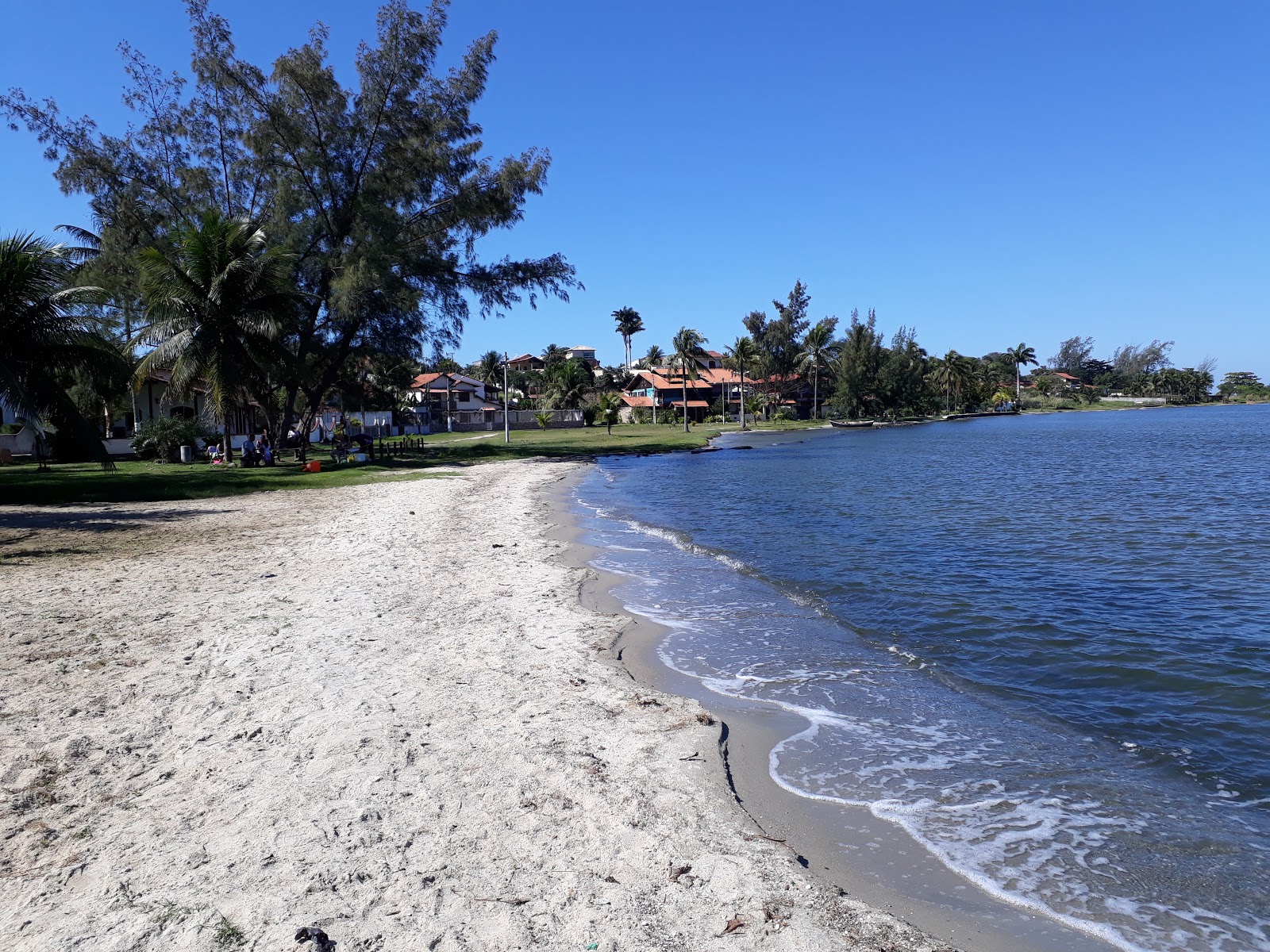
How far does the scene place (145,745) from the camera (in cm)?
553

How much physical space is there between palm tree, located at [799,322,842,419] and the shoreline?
321 ft

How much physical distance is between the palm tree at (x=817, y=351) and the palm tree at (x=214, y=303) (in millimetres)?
80543

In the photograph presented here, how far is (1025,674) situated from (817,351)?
317 ft

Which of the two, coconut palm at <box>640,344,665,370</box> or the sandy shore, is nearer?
the sandy shore

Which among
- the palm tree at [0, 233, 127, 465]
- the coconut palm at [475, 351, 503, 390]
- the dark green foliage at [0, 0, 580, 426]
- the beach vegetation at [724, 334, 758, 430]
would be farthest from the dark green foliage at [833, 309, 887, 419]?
the palm tree at [0, 233, 127, 465]

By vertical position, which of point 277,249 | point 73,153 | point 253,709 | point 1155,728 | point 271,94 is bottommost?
point 1155,728

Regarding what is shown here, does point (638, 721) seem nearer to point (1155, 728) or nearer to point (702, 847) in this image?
point (702, 847)

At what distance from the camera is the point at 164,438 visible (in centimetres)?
3238

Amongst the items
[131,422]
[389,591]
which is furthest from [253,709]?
[131,422]

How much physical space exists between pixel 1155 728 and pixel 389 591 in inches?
340

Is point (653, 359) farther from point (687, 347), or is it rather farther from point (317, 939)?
point (317, 939)

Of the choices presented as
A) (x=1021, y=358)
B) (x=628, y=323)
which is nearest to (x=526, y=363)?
(x=628, y=323)

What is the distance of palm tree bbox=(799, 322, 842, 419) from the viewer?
3974 inches

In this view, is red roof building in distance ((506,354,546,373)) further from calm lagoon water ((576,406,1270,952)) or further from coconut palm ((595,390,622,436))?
calm lagoon water ((576,406,1270,952))
